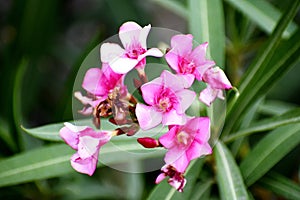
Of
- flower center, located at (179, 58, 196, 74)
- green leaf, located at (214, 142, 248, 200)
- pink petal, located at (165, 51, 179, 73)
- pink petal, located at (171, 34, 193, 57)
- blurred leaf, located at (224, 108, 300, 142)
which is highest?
pink petal, located at (171, 34, 193, 57)

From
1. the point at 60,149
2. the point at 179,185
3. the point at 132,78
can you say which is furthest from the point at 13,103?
the point at 179,185

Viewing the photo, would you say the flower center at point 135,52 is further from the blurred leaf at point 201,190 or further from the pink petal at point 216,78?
the blurred leaf at point 201,190

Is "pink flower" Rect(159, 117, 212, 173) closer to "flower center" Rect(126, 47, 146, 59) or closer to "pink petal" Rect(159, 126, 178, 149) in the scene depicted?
"pink petal" Rect(159, 126, 178, 149)

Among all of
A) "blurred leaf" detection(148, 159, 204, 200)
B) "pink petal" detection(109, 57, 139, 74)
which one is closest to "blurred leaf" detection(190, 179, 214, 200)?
"blurred leaf" detection(148, 159, 204, 200)

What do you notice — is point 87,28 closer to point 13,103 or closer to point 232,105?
point 13,103

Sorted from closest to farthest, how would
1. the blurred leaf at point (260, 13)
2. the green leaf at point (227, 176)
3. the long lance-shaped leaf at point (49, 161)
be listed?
the green leaf at point (227, 176) < the long lance-shaped leaf at point (49, 161) < the blurred leaf at point (260, 13)

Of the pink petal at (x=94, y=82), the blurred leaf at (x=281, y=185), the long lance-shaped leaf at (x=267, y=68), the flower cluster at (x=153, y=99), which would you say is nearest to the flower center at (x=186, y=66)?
the flower cluster at (x=153, y=99)

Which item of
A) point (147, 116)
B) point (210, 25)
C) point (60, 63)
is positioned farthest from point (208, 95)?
point (60, 63)

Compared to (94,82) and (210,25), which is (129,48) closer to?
(94,82)
